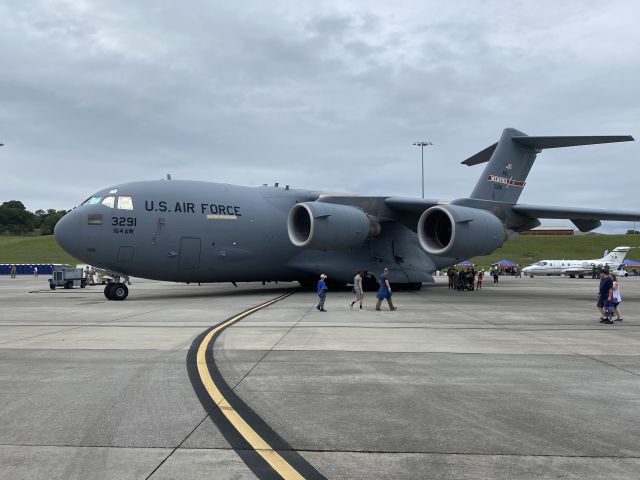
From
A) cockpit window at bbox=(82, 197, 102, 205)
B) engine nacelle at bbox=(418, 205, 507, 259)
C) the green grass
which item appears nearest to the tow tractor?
cockpit window at bbox=(82, 197, 102, 205)

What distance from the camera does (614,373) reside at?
7.60 meters

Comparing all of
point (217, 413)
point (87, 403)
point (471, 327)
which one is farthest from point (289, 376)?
point (471, 327)

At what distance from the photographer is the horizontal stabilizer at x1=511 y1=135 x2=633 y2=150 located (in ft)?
72.4

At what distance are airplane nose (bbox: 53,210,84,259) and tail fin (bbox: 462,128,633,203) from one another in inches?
654

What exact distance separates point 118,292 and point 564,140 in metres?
18.7

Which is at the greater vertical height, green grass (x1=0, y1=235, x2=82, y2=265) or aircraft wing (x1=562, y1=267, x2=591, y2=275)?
green grass (x1=0, y1=235, x2=82, y2=265)

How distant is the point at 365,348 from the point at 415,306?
901 cm

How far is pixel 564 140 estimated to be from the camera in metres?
Result: 24.0

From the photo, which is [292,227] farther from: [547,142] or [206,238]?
[547,142]

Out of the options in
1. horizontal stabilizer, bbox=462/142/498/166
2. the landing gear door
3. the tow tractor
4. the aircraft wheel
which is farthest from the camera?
the tow tractor

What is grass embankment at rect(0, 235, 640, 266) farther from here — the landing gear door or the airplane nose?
the landing gear door

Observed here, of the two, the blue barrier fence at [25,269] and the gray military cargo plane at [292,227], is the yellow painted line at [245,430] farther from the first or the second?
the blue barrier fence at [25,269]

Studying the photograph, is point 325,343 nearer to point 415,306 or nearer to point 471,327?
point 471,327

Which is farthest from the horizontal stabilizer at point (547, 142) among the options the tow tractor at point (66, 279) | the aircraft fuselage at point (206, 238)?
the tow tractor at point (66, 279)
